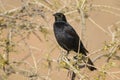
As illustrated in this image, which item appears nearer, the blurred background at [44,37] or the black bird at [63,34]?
the blurred background at [44,37]

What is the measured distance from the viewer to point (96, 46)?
8109 mm

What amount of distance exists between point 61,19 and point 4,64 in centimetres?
143

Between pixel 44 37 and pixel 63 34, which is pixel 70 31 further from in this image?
pixel 44 37

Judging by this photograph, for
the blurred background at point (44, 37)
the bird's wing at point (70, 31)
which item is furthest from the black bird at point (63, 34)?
the blurred background at point (44, 37)

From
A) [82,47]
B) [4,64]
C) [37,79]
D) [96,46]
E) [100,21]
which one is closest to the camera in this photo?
[4,64]

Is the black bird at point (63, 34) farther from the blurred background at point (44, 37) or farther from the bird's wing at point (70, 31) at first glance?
the blurred background at point (44, 37)

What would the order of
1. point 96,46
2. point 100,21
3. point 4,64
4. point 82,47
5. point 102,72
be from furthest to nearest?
point 100,21
point 96,46
point 82,47
point 4,64
point 102,72

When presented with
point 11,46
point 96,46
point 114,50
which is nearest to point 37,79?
point 11,46

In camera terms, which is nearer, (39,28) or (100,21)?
(39,28)

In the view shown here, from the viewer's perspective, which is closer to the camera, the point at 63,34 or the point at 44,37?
the point at 44,37

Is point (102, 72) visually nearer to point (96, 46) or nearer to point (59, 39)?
point (59, 39)

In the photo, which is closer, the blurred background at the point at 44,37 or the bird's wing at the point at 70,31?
the blurred background at the point at 44,37

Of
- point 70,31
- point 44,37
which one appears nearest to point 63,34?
point 70,31

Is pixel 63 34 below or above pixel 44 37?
below
